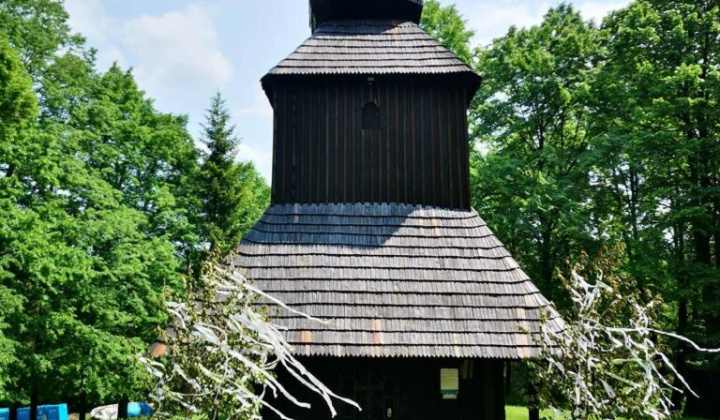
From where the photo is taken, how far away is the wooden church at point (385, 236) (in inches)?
282

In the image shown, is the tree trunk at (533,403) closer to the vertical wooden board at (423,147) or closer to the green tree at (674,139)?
the vertical wooden board at (423,147)

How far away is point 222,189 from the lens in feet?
72.5

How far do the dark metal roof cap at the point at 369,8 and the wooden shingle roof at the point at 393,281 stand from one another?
161 inches

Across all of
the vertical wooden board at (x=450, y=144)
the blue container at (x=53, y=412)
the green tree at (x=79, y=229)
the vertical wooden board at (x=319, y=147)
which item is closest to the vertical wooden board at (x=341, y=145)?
the vertical wooden board at (x=319, y=147)

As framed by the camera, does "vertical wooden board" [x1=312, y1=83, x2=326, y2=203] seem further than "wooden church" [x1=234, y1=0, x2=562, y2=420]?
Yes

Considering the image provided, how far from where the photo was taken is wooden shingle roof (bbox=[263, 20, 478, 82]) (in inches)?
354

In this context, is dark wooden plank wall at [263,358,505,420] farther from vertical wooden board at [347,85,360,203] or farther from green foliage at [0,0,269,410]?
green foliage at [0,0,269,410]

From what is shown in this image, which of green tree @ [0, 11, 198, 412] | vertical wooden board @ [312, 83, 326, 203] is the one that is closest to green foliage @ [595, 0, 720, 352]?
vertical wooden board @ [312, 83, 326, 203]

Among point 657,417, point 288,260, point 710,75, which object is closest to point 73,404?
point 288,260

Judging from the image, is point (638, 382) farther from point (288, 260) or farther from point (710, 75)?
point (710, 75)

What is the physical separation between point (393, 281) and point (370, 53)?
4.29m

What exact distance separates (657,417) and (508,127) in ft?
49.5

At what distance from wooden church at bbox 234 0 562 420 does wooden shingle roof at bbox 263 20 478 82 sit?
34 millimetres

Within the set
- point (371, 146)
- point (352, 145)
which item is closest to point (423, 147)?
point (371, 146)
